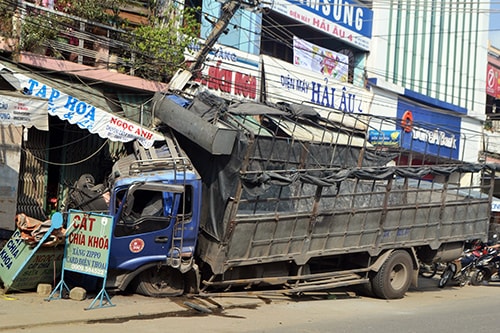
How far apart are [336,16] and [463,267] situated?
11.1 metres

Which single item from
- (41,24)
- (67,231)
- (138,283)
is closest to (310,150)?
(138,283)

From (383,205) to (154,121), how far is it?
16.0 ft

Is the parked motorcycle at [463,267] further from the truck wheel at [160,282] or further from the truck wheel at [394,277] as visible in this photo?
the truck wheel at [160,282]

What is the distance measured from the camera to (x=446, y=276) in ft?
48.8

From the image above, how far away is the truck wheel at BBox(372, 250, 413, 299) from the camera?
40.8 ft

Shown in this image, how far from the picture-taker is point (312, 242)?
38.0ft

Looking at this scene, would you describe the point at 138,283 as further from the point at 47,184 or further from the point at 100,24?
the point at 100,24

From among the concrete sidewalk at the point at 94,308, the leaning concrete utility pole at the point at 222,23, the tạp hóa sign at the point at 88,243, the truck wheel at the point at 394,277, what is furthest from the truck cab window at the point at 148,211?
the leaning concrete utility pole at the point at 222,23

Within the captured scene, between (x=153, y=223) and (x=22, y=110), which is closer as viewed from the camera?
(x=153, y=223)

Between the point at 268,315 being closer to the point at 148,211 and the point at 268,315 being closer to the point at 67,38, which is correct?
the point at 148,211

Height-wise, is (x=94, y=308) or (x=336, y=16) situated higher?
(x=336, y=16)

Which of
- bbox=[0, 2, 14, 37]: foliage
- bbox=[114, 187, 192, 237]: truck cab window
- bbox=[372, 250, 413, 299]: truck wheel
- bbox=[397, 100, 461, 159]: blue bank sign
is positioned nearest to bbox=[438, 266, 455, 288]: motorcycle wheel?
bbox=[372, 250, 413, 299]: truck wheel

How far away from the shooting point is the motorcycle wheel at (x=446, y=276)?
48.7ft

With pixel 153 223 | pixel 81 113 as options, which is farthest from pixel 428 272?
pixel 81 113
